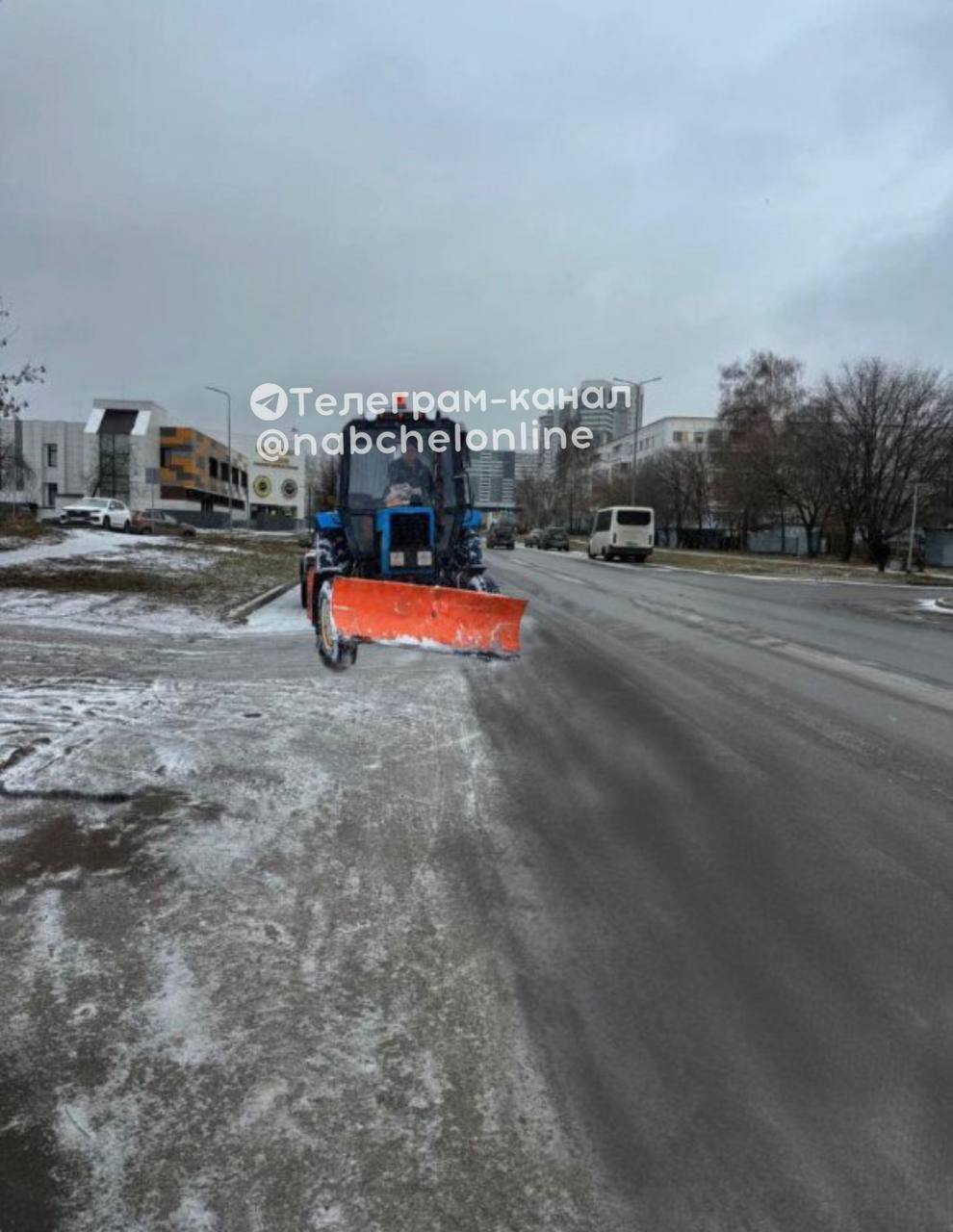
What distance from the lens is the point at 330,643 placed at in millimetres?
9891

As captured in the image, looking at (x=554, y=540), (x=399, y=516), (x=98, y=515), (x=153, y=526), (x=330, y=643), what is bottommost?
(x=330, y=643)

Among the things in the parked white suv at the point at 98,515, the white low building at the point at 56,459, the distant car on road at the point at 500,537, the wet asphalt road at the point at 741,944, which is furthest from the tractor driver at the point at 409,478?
the white low building at the point at 56,459

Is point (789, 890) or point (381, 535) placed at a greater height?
point (381, 535)

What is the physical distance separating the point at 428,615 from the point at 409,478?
7.97 feet

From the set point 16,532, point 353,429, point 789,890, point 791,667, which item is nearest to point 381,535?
point 353,429

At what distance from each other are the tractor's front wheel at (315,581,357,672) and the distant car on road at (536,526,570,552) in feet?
177

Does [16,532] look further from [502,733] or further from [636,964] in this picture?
[636,964]

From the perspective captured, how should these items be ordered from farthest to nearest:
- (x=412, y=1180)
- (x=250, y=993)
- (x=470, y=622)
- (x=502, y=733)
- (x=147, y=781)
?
(x=470, y=622)
(x=502, y=733)
(x=147, y=781)
(x=250, y=993)
(x=412, y=1180)

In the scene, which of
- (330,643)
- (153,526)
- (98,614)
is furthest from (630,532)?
(330,643)

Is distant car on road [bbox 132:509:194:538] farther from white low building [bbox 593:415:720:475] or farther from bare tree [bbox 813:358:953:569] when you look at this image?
white low building [bbox 593:415:720:475]

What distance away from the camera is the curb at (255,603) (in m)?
15.0

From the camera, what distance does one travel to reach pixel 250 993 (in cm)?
321

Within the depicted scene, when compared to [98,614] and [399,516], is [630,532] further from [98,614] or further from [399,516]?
[399,516]

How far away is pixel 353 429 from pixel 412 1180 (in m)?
9.78
